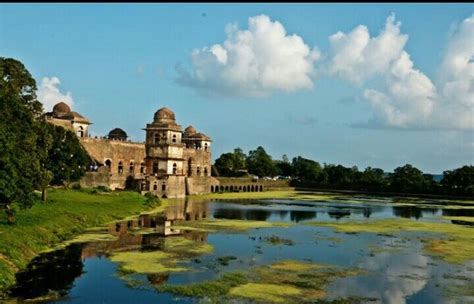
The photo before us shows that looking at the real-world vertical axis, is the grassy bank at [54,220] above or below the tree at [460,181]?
below

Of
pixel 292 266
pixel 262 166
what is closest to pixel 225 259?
pixel 292 266

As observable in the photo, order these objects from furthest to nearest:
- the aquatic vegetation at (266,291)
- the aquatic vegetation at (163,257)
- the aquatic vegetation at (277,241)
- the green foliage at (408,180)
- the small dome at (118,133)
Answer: the green foliage at (408,180)
the small dome at (118,133)
the aquatic vegetation at (277,241)
the aquatic vegetation at (163,257)
the aquatic vegetation at (266,291)

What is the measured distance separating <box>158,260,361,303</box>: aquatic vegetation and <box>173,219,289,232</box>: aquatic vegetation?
1311 cm

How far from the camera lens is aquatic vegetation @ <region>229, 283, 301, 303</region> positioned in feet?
59.0

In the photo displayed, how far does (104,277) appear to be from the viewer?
20.8 metres

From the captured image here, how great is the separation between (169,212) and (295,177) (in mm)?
78822

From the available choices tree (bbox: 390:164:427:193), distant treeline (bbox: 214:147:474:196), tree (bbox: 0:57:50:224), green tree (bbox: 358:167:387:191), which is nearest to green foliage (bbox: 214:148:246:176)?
distant treeline (bbox: 214:147:474:196)

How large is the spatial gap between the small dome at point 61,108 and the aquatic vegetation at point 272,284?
53029mm

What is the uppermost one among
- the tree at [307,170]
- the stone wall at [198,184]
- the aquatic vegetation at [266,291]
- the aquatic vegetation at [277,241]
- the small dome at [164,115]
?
the small dome at [164,115]

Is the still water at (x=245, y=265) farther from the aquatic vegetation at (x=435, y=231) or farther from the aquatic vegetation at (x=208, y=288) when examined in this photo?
the aquatic vegetation at (x=435, y=231)

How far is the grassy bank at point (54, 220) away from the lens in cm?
2191

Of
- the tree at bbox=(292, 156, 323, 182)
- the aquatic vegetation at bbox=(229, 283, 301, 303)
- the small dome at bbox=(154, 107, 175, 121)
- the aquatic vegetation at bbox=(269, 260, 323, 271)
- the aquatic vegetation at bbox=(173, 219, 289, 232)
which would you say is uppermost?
the small dome at bbox=(154, 107, 175, 121)

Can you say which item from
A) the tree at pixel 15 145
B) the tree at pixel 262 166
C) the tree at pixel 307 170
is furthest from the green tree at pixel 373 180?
the tree at pixel 15 145

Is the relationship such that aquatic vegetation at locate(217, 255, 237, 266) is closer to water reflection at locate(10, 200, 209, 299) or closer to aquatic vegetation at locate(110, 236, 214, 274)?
aquatic vegetation at locate(110, 236, 214, 274)
